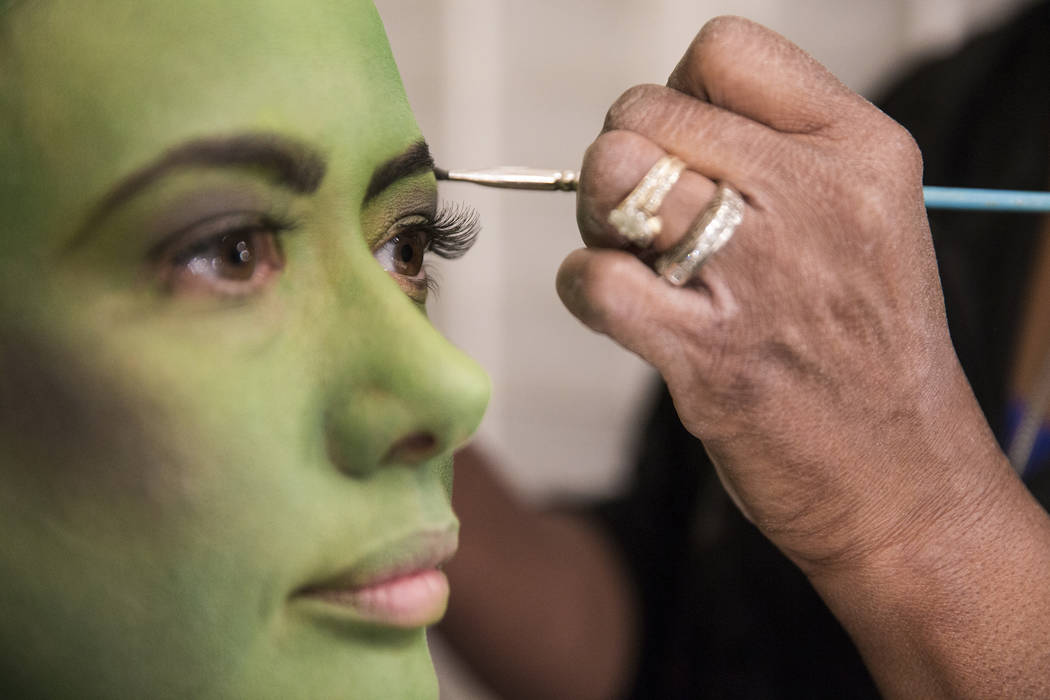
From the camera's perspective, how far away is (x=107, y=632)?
530mm

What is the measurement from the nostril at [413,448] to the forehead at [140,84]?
17cm

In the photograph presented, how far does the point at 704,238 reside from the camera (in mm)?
619

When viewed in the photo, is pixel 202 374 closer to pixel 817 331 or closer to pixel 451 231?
pixel 451 231

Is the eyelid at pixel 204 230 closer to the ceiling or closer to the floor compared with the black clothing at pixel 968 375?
closer to the ceiling

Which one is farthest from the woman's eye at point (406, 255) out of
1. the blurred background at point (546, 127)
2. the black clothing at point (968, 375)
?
the black clothing at point (968, 375)

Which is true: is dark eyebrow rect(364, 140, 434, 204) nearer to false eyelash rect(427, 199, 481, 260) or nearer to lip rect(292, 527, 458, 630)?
false eyelash rect(427, 199, 481, 260)

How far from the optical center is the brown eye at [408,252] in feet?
2.25

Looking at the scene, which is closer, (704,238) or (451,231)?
(704,238)

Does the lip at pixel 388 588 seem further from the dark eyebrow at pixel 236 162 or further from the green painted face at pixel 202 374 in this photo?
the dark eyebrow at pixel 236 162

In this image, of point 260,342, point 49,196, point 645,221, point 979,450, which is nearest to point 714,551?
point 979,450

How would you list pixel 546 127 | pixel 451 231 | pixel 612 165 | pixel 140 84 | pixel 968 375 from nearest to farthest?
pixel 140 84 → pixel 612 165 → pixel 451 231 → pixel 968 375 → pixel 546 127

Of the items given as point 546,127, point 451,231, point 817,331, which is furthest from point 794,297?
point 546,127

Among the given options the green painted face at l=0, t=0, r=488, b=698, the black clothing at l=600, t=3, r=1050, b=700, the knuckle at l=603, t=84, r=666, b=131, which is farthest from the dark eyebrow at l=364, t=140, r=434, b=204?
the black clothing at l=600, t=3, r=1050, b=700

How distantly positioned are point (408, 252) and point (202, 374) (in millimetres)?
204
